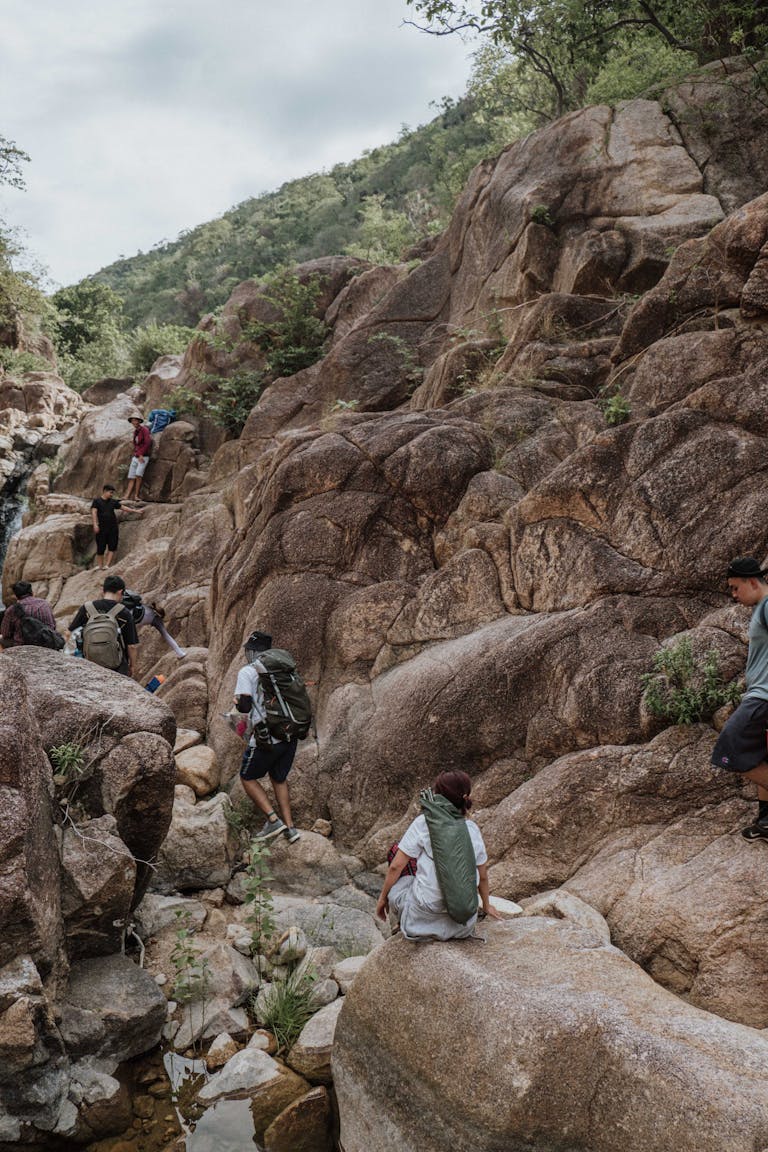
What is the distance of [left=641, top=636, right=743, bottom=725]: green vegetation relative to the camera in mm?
7664

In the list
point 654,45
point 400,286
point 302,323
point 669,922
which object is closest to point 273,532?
point 669,922

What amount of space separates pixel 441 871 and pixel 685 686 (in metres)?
3.31

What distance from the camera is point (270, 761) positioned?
988cm

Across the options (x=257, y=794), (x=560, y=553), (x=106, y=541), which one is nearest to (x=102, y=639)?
(x=257, y=794)

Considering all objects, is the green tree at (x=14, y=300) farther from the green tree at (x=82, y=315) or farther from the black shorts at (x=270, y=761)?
the black shorts at (x=270, y=761)

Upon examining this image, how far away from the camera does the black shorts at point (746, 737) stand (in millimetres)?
6461

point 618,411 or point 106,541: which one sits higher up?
point 106,541

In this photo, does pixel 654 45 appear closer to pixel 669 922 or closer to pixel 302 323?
pixel 302 323

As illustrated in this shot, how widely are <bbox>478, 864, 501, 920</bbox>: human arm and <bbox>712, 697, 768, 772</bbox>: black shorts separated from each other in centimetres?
215

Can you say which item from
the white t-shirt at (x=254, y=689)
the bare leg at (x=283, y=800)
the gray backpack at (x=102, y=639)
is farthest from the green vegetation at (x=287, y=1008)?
the gray backpack at (x=102, y=639)

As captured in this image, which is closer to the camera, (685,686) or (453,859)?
(453,859)

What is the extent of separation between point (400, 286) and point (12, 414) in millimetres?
20943

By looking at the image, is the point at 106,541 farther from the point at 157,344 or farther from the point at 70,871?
the point at 157,344

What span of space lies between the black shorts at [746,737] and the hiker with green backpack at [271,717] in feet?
16.1
